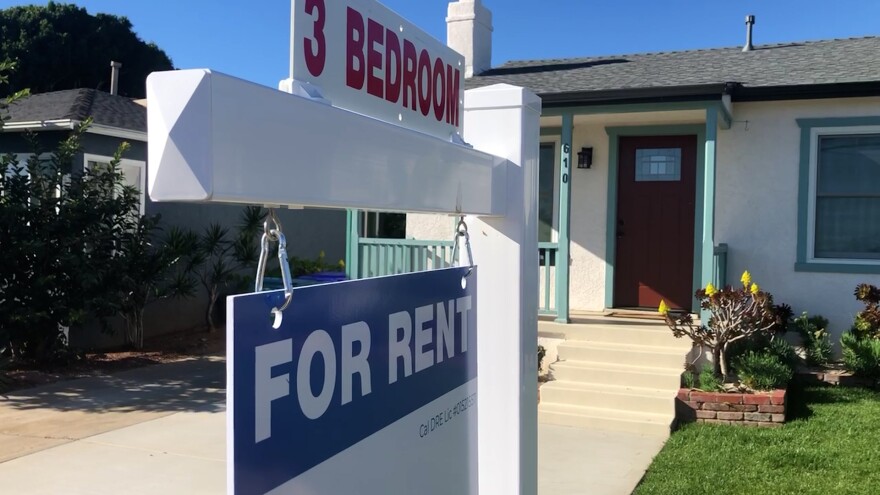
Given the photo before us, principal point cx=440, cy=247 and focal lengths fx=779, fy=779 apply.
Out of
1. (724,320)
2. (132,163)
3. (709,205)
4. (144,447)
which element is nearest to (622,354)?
(724,320)

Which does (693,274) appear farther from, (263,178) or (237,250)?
(263,178)

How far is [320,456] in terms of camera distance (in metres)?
1.46

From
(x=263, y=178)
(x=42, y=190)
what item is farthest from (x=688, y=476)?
(x=42, y=190)

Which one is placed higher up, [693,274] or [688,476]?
[693,274]

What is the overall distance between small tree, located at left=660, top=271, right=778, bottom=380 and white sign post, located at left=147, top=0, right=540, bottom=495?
17.4 feet

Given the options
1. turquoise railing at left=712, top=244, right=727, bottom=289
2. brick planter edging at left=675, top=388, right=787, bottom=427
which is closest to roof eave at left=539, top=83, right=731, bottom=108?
turquoise railing at left=712, top=244, right=727, bottom=289

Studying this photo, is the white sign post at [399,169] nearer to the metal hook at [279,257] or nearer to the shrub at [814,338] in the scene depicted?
the metal hook at [279,257]

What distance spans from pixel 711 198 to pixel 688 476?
3.72 meters

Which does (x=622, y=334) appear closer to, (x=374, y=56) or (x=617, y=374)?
(x=617, y=374)

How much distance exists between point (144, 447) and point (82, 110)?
6.67 metres

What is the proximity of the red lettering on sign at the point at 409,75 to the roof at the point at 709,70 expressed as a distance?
22.5 ft

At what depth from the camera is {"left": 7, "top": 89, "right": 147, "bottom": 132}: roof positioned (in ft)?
35.8

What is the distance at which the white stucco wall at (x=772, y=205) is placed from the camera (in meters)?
9.06

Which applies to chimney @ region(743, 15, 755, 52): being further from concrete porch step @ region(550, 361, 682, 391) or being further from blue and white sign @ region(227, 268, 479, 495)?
blue and white sign @ region(227, 268, 479, 495)
